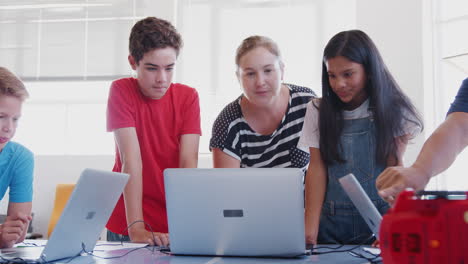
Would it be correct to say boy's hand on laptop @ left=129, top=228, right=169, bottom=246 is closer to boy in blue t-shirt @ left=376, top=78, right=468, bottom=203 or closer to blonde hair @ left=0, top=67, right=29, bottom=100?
blonde hair @ left=0, top=67, right=29, bottom=100

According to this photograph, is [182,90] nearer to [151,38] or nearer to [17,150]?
[151,38]

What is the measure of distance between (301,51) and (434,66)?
1.04 metres

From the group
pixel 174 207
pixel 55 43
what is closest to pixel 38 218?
pixel 55 43

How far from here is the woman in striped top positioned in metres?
1.78

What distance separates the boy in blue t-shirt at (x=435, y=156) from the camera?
2.97ft

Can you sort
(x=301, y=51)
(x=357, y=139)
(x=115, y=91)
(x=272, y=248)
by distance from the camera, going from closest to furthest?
1. (x=272, y=248)
2. (x=357, y=139)
3. (x=115, y=91)
4. (x=301, y=51)

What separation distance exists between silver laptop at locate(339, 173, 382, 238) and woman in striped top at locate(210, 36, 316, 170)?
607 millimetres

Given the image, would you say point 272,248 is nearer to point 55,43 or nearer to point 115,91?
point 115,91

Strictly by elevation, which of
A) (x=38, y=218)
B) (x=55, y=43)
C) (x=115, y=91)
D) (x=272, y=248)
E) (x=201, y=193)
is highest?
(x=55, y=43)

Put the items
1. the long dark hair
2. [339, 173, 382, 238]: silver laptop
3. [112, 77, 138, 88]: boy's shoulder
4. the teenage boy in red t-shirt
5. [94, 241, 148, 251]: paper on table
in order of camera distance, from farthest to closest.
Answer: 1. [112, 77, 138, 88]: boy's shoulder
2. the teenage boy in red t-shirt
3. the long dark hair
4. [94, 241, 148, 251]: paper on table
5. [339, 173, 382, 238]: silver laptop

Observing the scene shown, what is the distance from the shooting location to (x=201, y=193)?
48.5 inches

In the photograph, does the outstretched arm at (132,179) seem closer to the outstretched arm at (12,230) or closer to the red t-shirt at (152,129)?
the red t-shirt at (152,129)

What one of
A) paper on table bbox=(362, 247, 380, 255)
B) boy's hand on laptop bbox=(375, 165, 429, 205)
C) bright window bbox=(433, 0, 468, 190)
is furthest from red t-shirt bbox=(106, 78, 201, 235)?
bright window bbox=(433, 0, 468, 190)

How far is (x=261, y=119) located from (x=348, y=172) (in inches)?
15.3
